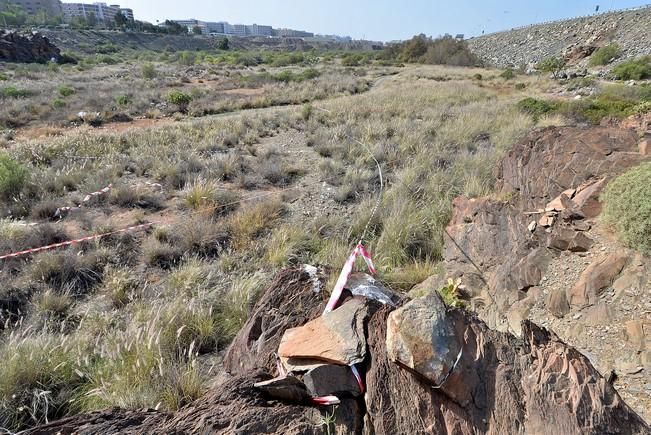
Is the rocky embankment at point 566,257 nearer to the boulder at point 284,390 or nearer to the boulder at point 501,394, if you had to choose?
the boulder at point 501,394

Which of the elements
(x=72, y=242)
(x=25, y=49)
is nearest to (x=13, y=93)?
(x=72, y=242)

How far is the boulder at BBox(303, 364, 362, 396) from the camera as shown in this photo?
6.62 feet

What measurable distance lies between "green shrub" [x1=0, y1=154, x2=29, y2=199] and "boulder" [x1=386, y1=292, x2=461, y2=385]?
8.79 m

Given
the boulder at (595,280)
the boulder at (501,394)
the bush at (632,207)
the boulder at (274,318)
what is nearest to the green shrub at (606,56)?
the bush at (632,207)

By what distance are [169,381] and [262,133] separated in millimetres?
11843

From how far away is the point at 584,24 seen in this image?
67.9 m

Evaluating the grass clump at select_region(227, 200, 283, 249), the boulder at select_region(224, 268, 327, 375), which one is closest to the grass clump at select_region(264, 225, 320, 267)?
the grass clump at select_region(227, 200, 283, 249)

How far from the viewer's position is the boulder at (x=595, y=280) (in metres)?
3.11

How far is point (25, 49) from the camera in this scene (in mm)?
45562

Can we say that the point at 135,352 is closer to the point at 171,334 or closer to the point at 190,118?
the point at 171,334

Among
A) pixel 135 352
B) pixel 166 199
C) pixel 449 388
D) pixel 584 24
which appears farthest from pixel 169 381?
pixel 584 24

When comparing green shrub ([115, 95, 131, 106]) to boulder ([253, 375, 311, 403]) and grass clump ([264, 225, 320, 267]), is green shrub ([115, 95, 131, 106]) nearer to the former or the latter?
grass clump ([264, 225, 320, 267])

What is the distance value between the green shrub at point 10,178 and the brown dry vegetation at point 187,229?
2.1 inches

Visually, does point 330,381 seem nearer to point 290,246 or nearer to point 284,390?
point 284,390
